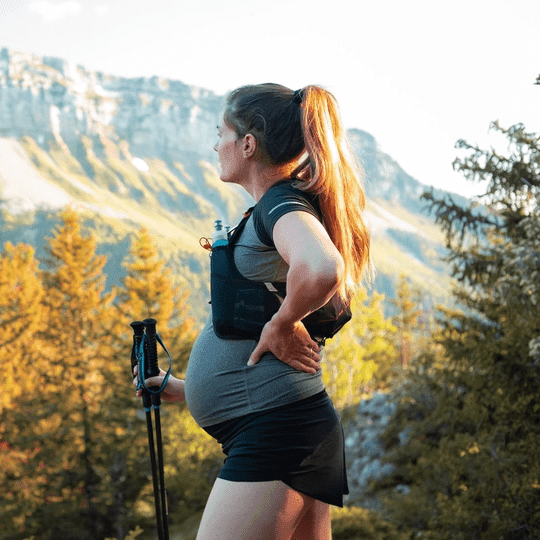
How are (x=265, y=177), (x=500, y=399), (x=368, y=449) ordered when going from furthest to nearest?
(x=368, y=449), (x=500, y=399), (x=265, y=177)

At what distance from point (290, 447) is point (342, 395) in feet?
85.7

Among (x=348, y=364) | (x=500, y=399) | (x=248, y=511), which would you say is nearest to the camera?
(x=248, y=511)

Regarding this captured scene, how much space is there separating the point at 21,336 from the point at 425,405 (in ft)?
53.1

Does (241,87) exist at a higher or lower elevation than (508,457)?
higher

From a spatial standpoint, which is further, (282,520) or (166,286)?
(166,286)

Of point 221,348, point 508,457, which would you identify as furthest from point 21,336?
point 221,348

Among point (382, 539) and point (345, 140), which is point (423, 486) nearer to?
point (382, 539)

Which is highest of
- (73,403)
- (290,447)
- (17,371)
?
(290,447)

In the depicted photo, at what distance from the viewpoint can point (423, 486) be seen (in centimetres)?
853

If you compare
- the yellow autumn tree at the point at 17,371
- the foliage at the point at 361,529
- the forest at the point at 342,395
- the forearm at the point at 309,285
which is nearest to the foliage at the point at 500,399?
the forest at the point at 342,395

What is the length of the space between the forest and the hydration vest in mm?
3501

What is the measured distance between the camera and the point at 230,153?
181cm

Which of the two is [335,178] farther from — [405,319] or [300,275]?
[405,319]

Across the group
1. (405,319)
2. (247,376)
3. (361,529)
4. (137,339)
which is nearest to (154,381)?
(137,339)
